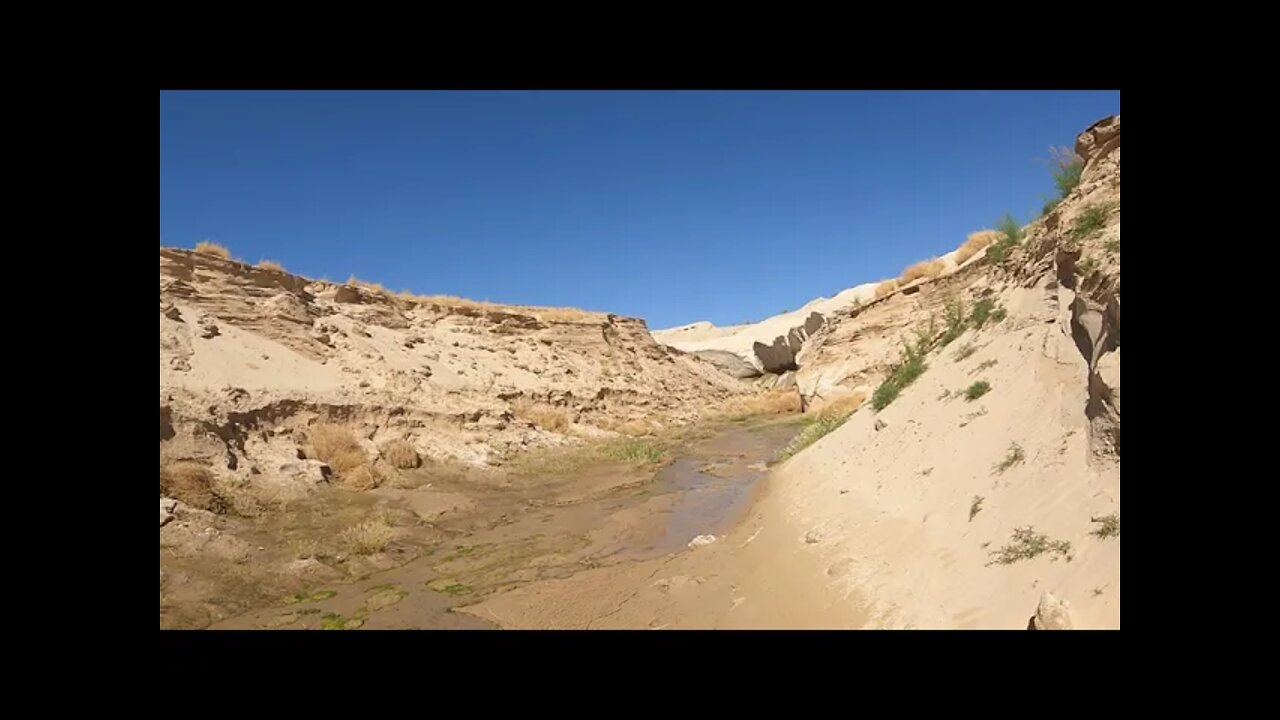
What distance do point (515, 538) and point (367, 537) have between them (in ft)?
6.26

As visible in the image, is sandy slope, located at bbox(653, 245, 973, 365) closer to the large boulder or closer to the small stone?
the large boulder

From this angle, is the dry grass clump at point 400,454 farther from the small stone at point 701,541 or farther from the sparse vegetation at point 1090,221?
the sparse vegetation at point 1090,221

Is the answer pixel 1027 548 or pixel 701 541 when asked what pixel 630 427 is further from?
pixel 1027 548

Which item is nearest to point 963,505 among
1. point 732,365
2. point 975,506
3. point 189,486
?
point 975,506

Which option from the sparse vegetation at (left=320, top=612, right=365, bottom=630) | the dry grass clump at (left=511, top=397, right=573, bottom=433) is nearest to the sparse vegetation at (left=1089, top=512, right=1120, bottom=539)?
the sparse vegetation at (left=320, top=612, right=365, bottom=630)

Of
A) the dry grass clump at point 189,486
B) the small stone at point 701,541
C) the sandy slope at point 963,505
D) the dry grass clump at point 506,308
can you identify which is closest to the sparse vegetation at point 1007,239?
the sandy slope at point 963,505

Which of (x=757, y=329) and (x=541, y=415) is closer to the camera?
(x=541, y=415)

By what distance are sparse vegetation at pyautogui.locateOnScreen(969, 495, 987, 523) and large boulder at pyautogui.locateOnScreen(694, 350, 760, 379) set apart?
3479 cm

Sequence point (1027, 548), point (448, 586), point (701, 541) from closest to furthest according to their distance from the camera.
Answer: point (1027, 548)
point (448, 586)
point (701, 541)

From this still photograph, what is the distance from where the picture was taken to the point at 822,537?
593 cm

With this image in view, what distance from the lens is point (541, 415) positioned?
58.2 feet

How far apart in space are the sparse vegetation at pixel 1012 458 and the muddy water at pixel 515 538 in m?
3.58
